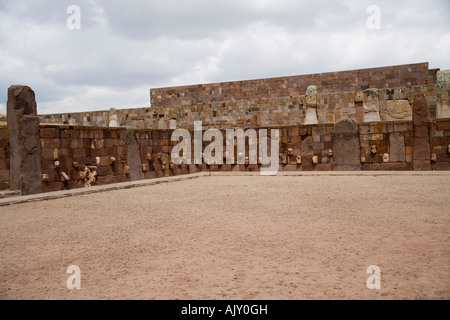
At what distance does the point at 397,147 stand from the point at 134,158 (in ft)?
26.9

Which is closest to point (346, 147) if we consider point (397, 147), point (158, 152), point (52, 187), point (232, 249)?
point (397, 147)

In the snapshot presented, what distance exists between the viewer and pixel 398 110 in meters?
16.5

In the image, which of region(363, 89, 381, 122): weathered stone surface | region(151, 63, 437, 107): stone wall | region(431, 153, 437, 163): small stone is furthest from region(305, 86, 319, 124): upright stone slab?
region(431, 153, 437, 163): small stone

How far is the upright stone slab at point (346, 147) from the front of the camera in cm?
1264

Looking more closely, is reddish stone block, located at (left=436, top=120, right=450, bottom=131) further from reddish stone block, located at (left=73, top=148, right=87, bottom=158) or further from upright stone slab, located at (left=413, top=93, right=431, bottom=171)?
reddish stone block, located at (left=73, top=148, right=87, bottom=158)

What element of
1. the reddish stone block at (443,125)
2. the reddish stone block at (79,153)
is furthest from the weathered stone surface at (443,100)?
the reddish stone block at (79,153)

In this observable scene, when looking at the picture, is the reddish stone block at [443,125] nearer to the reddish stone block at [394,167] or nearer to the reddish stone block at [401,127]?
the reddish stone block at [401,127]

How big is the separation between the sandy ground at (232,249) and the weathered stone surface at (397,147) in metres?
6.45

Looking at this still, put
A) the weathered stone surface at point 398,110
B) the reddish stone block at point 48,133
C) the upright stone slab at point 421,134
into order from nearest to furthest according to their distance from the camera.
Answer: the reddish stone block at point 48,133, the upright stone slab at point 421,134, the weathered stone surface at point 398,110

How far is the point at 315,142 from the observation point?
13.1m

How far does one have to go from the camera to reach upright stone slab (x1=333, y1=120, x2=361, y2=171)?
12.6 m

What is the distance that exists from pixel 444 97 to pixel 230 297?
55.4ft
